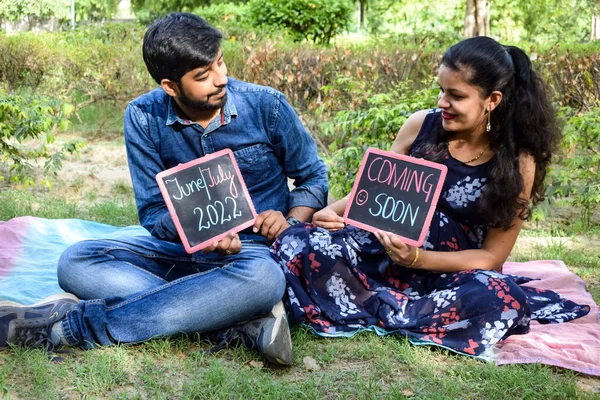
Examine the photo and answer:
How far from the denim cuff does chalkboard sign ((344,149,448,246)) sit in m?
0.33

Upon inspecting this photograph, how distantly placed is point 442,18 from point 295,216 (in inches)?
667

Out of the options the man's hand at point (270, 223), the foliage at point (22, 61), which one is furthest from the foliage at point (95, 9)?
the man's hand at point (270, 223)

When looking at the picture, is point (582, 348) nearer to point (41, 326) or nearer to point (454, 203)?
point (454, 203)

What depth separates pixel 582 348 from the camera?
125 inches

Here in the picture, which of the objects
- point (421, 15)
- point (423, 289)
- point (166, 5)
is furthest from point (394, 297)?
point (166, 5)

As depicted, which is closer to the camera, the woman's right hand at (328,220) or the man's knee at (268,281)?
the man's knee at (268,281)

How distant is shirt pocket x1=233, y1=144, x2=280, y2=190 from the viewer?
3.57m

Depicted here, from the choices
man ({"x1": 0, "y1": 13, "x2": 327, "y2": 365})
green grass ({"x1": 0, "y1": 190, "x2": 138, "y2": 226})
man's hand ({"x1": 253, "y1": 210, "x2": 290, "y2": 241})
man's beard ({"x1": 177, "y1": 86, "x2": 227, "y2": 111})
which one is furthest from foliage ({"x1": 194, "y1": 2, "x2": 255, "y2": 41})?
man's hand ({"x1": 253, "y1": 210, "x2": 290, "y2": 241})

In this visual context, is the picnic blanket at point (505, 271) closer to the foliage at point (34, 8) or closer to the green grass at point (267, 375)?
the green grass at point (267, 375)

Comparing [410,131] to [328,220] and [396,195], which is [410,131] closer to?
[396,195]

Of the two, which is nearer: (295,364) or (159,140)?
(295,364)

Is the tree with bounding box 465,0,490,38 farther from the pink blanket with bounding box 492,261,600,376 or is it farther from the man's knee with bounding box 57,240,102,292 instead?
the man's knee with bounding box 57,240,102,292

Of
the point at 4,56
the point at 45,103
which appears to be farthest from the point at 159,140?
the point at 4,56

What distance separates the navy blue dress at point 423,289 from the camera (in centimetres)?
322
